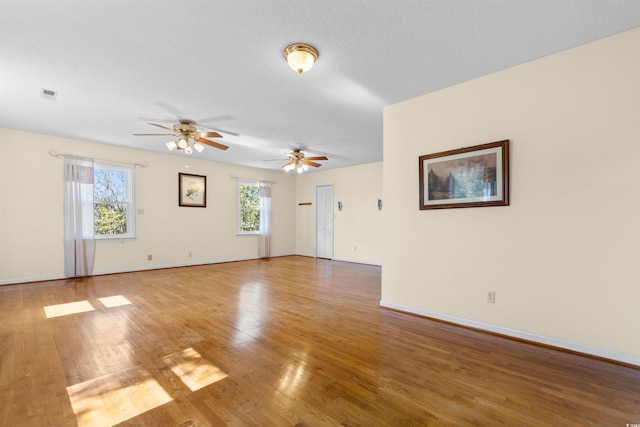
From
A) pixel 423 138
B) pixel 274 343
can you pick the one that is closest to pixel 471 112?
pixel 423 138

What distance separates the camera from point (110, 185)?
19.4ft

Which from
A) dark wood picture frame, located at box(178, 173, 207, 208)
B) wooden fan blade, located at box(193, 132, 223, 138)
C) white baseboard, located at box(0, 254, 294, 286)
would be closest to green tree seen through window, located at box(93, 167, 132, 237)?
white baseboard, located at box(0, 254, 294, 286)

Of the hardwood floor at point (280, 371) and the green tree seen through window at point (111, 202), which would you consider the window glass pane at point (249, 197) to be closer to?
the green tree seen through window at point (111, 202)

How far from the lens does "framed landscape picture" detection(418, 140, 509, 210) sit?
9.25ft

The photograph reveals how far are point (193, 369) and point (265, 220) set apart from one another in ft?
20.9

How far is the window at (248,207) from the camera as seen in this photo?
810 cm

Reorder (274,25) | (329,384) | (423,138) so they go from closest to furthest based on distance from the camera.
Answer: (329,384), (274,25), (423,138)

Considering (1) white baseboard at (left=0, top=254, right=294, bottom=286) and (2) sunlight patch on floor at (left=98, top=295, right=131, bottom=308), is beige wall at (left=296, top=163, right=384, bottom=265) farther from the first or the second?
(2) sunlight patch on floor at (left=98, top=295, right=131, bottom=308)

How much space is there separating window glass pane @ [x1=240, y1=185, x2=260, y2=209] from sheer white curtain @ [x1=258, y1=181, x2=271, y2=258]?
0.19m

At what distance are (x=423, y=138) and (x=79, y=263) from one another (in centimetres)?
646

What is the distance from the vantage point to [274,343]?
2633mm

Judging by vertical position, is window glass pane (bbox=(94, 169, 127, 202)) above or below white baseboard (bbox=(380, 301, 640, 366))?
above

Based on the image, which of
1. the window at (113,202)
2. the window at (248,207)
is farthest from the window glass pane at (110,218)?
the window at (248,207)

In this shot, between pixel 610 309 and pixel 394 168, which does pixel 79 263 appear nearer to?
Answer: pixel 394 168
